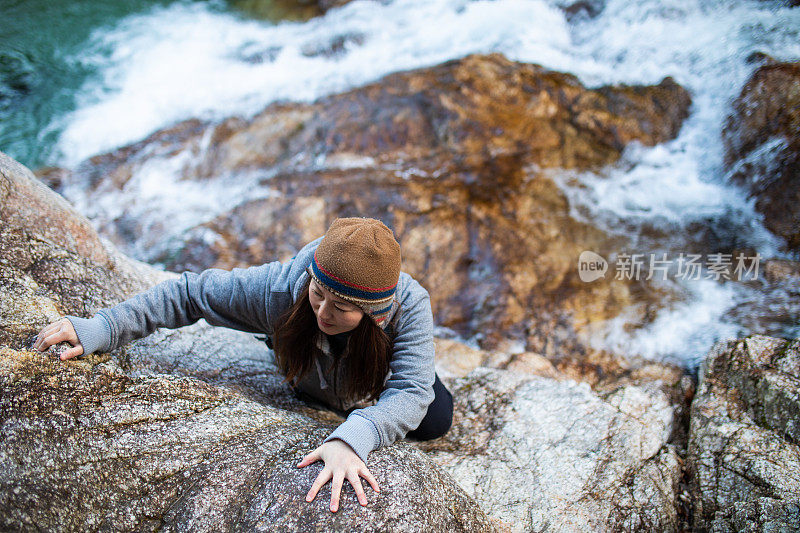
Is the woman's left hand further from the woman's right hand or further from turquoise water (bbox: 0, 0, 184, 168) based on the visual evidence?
turquoise water (bbox: 0, 0, 184, 168)

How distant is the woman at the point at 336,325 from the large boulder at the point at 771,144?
4.15 meters

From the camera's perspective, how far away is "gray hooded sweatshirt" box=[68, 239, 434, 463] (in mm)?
2123

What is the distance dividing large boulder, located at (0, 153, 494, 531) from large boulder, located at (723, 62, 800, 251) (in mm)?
4422

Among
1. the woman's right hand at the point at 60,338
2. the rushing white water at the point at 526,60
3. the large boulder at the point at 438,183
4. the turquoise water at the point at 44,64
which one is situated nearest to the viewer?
the woman's right hand at the point at 60,338

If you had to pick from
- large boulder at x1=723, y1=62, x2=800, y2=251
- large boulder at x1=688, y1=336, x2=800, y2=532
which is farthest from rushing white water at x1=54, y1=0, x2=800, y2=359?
large boulder at x1=688, y1=336, x2=800, y2=532

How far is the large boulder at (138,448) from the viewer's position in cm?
172

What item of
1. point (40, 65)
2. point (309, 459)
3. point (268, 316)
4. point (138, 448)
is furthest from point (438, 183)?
point (40, 65)

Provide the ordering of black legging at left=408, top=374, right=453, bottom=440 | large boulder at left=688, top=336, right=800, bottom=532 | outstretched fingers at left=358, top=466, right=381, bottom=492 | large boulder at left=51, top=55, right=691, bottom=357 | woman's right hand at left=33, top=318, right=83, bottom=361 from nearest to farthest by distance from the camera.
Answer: outstretched fingers at left=358, top=466, right=381, bottom=492 < woman's right hand at left=33, top=318, right=83, bottom=361 < large boulder at left=688, top=336, right=800, bottom=532 < black legging at left=408, top=374, right=453, bottom=440 < large boulder at left=51, top=55, right=691, bottom=357

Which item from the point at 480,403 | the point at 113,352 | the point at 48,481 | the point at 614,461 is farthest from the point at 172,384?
the point at 614,461

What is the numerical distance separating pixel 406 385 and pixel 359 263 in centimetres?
71

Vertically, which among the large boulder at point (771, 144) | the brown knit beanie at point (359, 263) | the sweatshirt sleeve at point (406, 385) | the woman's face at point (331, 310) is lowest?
the sweatshirt sleeve at point (406, 385)

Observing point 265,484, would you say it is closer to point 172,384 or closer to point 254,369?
point 172,384

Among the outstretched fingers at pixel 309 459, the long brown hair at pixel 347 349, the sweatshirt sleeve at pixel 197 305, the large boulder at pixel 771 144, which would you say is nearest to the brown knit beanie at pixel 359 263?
the long brown hair at pixel 347 349

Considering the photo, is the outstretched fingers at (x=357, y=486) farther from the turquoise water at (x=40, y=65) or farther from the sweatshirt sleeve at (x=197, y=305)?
the turquoise water at (x=40, y=65)
